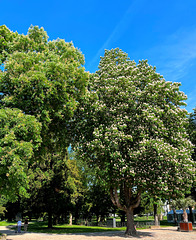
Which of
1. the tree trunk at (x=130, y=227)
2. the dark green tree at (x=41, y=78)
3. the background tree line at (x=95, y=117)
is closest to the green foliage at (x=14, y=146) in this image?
the background tree line at (x=95, y=117)

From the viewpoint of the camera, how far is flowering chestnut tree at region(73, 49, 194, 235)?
798 inches

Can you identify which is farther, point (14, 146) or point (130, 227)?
point (130, 227)

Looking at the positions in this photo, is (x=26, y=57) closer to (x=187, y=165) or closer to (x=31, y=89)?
(x=31, y=89)

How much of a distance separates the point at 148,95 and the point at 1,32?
14823 mm

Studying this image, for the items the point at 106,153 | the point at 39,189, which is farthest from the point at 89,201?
the point at 106,153

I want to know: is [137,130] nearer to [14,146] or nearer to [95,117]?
[95,117]

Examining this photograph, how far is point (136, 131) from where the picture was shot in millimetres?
21422

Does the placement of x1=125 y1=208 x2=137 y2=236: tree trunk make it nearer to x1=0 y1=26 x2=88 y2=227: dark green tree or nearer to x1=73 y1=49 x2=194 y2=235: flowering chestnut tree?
x1=73 y1=49 x2=194 y2=235: flowering chestnut tree

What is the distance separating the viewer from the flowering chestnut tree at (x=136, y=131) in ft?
→ 66.5

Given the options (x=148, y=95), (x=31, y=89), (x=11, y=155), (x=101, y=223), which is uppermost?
(x=148, y=95)

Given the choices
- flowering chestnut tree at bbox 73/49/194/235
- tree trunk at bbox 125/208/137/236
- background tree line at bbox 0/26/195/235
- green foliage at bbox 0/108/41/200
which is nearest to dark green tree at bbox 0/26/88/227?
background tree line at bbox 0/26/195/235

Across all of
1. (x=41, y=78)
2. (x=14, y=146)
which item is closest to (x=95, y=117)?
(x=41, y=78)

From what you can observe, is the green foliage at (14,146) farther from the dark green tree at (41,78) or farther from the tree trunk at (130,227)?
the tree trunk at (130,227)

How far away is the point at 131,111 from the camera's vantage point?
22.9 metres
